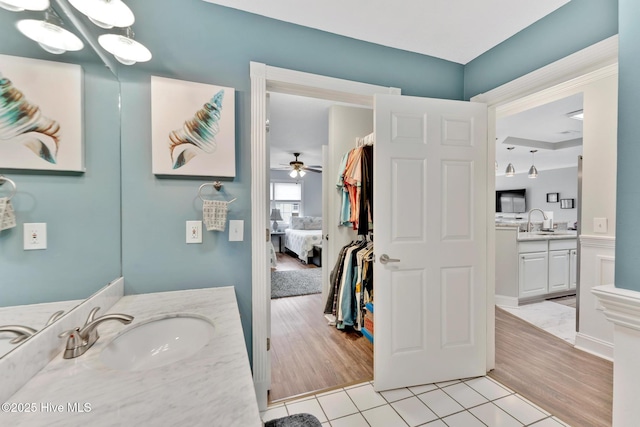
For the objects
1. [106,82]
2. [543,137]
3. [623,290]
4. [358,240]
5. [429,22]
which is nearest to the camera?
[623,290]

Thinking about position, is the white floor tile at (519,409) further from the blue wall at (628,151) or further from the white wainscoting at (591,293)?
the white wainscoting at (591,293)

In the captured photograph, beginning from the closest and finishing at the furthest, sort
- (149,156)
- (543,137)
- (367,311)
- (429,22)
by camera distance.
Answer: (149,156), (429,22), (367,311), (543,137)

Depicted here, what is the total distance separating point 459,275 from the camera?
76.5 inches

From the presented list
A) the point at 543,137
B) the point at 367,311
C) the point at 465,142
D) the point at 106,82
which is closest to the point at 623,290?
the point at 465,142

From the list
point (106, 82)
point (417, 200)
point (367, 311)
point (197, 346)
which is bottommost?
point (367, 311)

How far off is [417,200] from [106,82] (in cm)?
184

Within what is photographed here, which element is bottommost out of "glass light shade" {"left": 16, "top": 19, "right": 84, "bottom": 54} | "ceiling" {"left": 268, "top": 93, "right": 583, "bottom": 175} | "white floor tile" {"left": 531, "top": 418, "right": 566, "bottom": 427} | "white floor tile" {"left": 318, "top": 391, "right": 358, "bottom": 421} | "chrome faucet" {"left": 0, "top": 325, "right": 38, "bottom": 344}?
"white floor tile" {"left": 318, "top": 391, "right": 358, "bottom": 421}

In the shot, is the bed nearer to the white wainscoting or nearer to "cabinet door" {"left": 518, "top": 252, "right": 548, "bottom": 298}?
"cabinet door" {"left": 518, "top": 252, "right": 548, "bottom": 298}

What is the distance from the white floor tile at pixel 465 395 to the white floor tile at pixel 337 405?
0.67 meters

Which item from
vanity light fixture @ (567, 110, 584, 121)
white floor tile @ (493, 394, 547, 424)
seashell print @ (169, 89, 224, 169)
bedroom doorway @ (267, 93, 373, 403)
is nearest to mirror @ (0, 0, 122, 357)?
seashell print @ (169, 89, 224, 169)

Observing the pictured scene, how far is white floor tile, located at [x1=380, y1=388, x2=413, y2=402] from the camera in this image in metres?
1.79

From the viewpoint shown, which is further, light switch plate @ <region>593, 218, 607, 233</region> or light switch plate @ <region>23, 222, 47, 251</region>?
light switch plate @ <region>593, 218, 607, 233</region>

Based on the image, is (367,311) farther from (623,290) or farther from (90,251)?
(90,251)

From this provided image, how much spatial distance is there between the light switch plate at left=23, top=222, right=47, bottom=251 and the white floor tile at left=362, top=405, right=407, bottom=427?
179 cm
